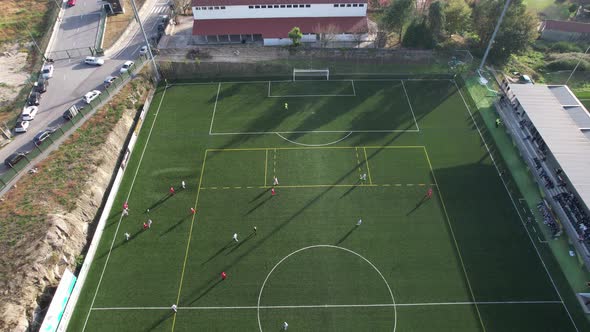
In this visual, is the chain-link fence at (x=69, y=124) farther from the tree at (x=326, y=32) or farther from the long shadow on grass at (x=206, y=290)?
the tree at (x=326, y=32)

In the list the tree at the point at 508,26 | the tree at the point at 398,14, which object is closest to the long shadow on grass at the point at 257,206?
the tree at the point at 398,14

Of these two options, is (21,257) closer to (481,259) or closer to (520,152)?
(481,259)

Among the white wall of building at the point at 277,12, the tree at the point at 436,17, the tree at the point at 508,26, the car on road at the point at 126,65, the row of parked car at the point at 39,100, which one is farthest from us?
the white wall of building at the point at 277,12

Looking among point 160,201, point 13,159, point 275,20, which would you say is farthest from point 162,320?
point 275,20

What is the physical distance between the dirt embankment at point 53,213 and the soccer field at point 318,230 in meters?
2.56

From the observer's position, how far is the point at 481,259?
29922 mm

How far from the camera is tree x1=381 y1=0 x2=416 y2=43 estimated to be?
4869 cm

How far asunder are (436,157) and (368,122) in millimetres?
9110

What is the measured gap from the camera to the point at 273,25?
53.2 meters

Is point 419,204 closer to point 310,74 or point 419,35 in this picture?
point 310,74

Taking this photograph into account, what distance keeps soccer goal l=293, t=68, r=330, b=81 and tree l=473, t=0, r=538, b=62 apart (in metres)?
25.3

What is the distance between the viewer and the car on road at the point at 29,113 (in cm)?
3931

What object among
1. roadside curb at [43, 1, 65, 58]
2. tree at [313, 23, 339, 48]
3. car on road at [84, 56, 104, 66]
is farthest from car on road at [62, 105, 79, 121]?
tree at [313, 23, 339, 48]

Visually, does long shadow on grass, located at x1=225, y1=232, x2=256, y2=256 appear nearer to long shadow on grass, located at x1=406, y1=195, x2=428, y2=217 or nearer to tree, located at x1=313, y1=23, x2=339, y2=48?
long shadow on grass, located at x1=406, y1=195, x2=428, y2=217
